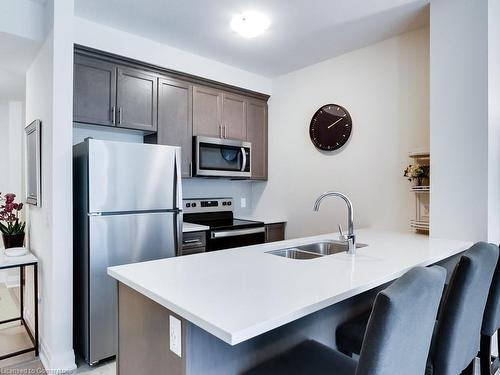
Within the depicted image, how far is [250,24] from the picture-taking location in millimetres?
2641

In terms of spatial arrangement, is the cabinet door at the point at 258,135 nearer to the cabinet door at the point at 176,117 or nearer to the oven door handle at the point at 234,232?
the oven door handle at the point at 234,232

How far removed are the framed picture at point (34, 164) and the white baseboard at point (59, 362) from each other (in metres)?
1.05

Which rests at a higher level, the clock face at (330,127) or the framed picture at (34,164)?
the clock face at (330,127)

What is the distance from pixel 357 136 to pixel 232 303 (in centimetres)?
257

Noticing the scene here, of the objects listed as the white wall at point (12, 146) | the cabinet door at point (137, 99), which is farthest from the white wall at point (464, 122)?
the white wall at point (12, 146)

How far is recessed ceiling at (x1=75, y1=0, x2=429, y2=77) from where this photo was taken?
2.39m

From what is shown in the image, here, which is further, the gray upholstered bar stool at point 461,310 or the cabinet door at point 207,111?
the cabinet door at point 207,111

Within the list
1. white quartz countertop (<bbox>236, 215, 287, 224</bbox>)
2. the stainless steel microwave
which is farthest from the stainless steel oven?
the stainless steel microwave

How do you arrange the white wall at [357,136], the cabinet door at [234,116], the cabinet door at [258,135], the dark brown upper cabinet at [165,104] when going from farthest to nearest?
1. the cabinet door at [258,135]
2. the cabinet door at [234,116]
3. the white wall at [357,136]
4. the dark brown upper cabinet at [165,104]

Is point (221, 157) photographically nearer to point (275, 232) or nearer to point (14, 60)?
point (275, 232)

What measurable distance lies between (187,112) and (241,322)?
2.71m

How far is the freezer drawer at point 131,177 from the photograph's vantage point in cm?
221

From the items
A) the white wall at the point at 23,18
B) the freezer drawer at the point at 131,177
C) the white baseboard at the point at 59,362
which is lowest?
the white baseboard at the point at 59,362

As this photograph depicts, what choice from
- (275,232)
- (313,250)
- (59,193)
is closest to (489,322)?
(313,250)
